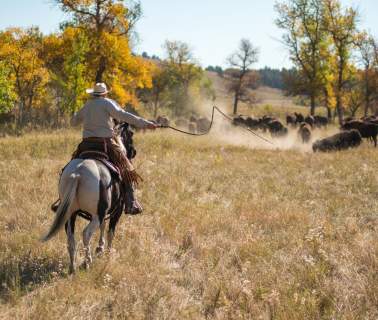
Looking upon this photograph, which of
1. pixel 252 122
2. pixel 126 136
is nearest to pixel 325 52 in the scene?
pixel 252 122

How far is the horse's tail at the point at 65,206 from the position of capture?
19.4ft

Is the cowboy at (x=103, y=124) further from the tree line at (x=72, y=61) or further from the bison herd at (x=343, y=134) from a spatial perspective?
the tree line at (x=72, y=61)

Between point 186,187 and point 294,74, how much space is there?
39585 mm

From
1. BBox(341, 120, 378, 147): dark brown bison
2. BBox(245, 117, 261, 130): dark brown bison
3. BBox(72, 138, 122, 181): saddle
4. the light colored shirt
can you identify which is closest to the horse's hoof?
BBox(72, 138, 122, 181): saddle

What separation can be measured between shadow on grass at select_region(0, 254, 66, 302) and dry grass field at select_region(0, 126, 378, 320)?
0.02 m

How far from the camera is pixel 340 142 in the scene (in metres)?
22.9

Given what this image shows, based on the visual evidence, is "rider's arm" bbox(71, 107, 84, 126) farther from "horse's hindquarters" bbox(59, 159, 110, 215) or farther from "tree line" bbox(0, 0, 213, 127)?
"tree line" bbox(0, 0, 213, 127)

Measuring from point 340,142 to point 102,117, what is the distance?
60.6 ft

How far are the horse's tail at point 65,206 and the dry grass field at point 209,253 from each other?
56 cm

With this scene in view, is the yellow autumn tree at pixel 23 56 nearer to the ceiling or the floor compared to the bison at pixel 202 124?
nearer to the ceiling

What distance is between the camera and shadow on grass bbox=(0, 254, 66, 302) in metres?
5.53

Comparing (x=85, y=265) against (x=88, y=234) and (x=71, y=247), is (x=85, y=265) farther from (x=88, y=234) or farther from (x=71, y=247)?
(x=88, y=234)

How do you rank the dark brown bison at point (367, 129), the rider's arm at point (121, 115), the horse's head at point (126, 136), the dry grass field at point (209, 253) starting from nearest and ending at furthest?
the dry grass field at point (209, 253) < the rider's arm at point (121, 115) < the horse's head at point (126, 136) < the dark brown bison at point (367, 129)

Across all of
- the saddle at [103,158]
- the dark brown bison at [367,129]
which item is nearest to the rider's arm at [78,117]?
the saddle at [103,158]
